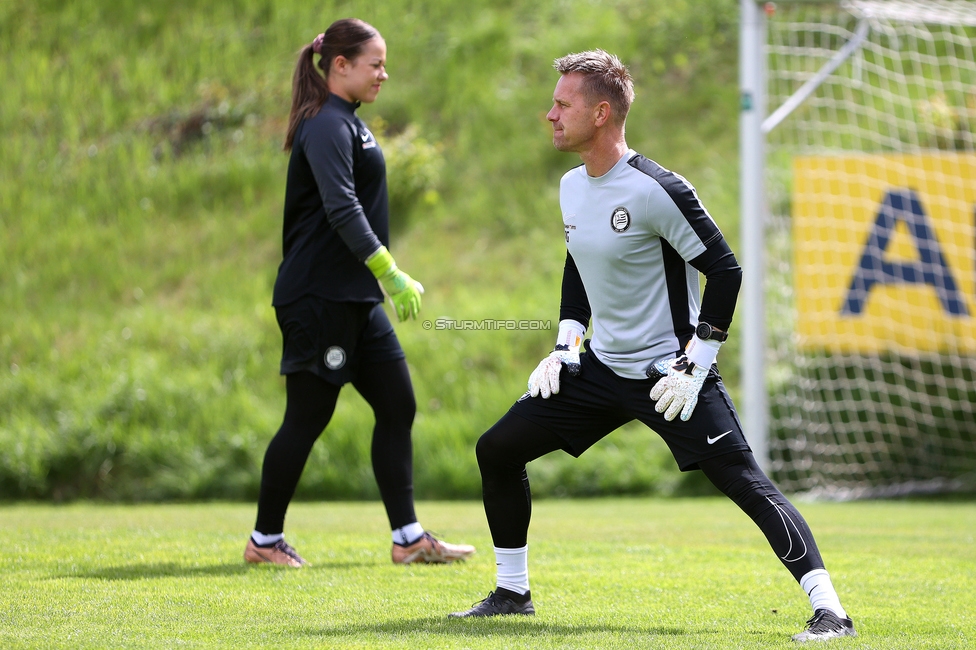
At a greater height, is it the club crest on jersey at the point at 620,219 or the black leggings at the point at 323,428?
the club crest on jersey at the point at 620,219

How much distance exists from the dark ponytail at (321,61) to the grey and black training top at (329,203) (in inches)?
1.8

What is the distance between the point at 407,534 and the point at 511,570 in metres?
1.06

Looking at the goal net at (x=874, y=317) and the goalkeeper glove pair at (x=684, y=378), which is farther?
the goal net at (x=874, y=317)

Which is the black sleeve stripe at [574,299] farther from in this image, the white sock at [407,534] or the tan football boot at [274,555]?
the tan football boot at [274,555]

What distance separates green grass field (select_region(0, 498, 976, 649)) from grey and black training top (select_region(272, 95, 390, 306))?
1.16 metres

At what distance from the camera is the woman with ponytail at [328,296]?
4465mm

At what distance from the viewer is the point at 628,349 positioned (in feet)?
11.4

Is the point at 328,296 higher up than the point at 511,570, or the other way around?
the point at 328,296

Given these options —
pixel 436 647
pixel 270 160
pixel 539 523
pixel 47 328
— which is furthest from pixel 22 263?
pixel 436 647

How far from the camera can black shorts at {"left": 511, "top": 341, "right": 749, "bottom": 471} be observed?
133 inches

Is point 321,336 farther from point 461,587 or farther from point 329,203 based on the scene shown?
point 461,587

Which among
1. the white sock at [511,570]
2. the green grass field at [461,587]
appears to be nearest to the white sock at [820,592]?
the green grass field at [461,587]

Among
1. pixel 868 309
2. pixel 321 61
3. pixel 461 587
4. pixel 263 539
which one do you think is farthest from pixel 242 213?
pixel 461 587

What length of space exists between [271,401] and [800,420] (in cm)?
438
